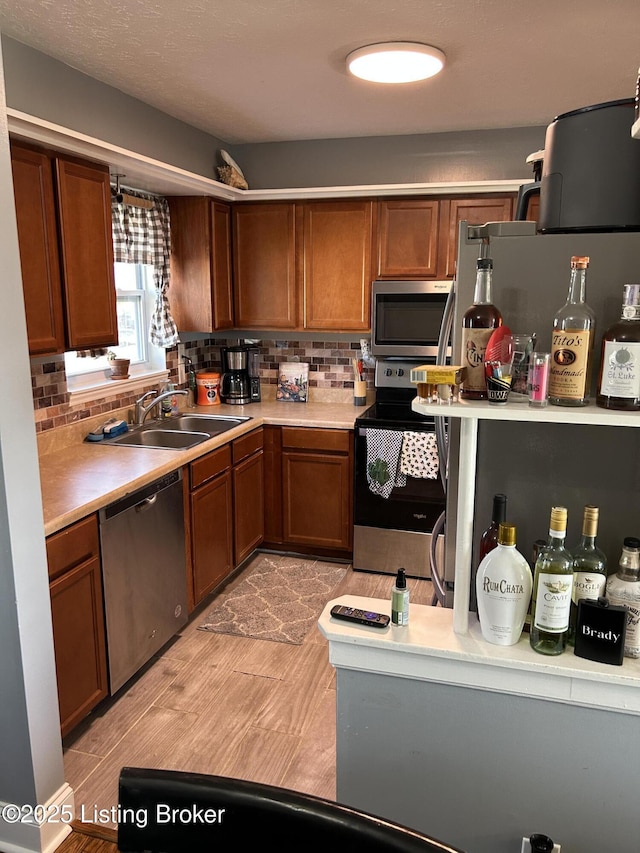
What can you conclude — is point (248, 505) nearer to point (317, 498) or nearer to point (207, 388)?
point (317, 498)

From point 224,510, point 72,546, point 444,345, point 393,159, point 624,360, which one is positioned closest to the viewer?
point 624,360

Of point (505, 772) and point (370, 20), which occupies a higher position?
point (370, 20)

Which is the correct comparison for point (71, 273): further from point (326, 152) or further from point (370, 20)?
Result: point (326, 152)

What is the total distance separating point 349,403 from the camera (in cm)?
436

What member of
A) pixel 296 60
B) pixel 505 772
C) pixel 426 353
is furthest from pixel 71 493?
pixel 426 353

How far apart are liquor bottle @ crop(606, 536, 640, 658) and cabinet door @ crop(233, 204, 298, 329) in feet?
9.96

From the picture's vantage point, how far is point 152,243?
3.62m

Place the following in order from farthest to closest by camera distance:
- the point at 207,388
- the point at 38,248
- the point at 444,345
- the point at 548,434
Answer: the point at 207,388 → the point at 38,248 → the point at 444,345 → the point at 548,434

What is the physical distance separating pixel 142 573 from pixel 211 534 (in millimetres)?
660

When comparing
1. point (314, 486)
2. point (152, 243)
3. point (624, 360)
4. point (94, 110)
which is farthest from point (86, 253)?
point (624, 360)

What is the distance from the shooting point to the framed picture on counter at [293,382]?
4387 mm

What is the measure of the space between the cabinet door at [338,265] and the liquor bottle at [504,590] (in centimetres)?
277

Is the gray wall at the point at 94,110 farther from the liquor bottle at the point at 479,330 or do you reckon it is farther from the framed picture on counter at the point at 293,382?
the liquor bottle at the point at 479,330

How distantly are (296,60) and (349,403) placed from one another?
2224 mm
